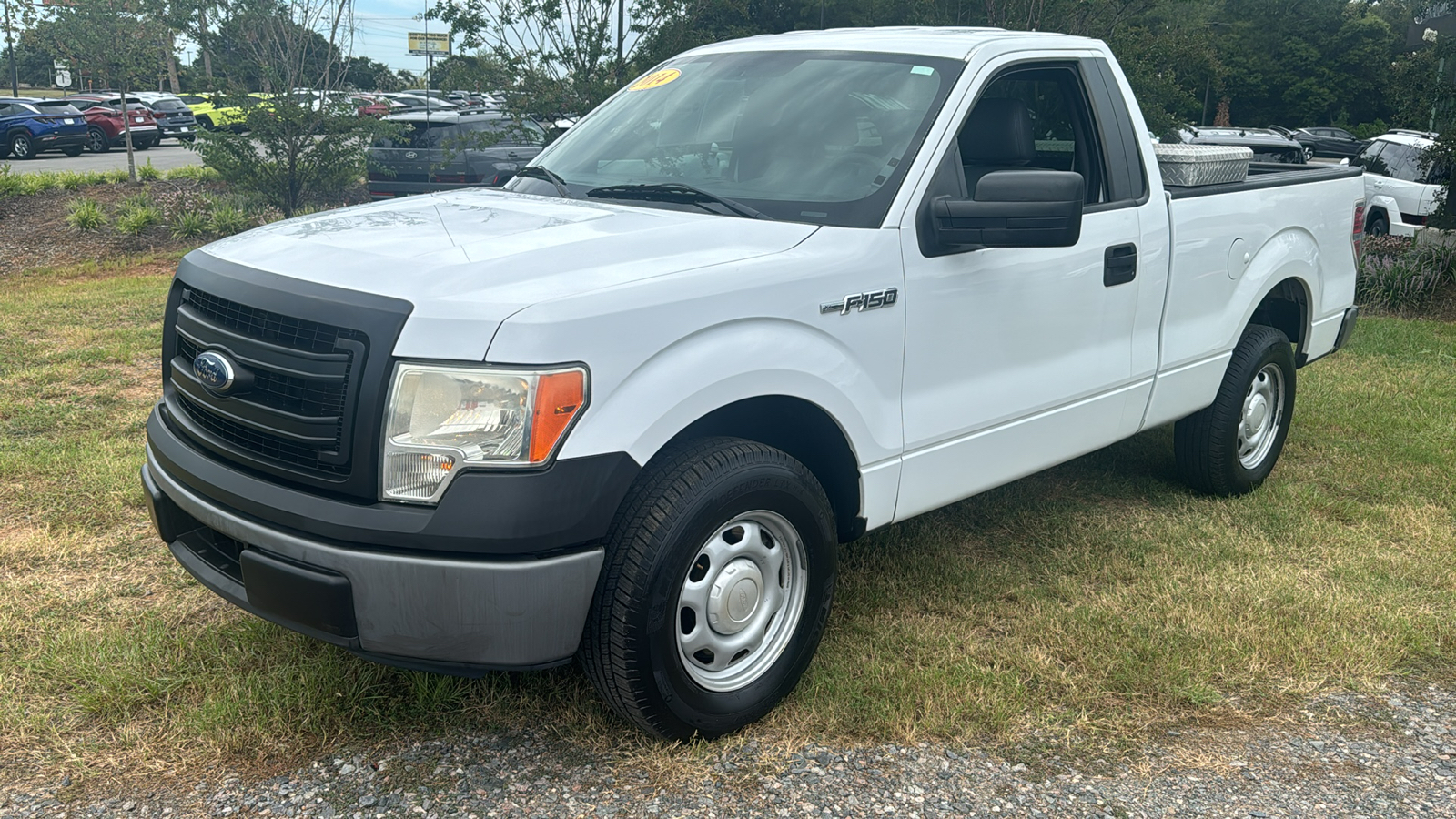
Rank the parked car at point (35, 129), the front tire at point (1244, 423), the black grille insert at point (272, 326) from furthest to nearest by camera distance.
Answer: the parked car at point (35, 129) < the front tire at point (1244, 423) < the black grille insert at point (272, 326)

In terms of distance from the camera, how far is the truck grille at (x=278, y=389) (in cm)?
275

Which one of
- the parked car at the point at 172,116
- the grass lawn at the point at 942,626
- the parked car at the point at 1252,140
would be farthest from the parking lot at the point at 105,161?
the grass lawn at the point at 942,626

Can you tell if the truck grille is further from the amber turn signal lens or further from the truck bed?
the truck bed

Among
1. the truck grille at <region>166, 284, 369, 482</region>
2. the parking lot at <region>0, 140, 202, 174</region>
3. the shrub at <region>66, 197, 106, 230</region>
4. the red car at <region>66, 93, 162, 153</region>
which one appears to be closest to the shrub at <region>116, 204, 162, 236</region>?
the shrub at <region>66, 197, 106, 230</region>

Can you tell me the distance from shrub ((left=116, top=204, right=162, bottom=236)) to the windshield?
1196 cm

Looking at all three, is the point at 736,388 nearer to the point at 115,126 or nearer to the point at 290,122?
the point at 290,122

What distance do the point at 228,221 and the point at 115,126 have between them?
21380 mm

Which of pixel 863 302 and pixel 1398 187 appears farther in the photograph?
pixel 1398 187

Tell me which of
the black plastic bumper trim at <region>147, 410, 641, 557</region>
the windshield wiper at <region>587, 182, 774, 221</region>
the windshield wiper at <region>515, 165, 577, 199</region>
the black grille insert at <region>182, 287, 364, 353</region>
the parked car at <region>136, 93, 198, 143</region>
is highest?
the parked car at <region>136, 93, 198, 143</region>

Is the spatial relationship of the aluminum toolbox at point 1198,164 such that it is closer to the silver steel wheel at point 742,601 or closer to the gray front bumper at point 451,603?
the silver steel wheel at point 742,601

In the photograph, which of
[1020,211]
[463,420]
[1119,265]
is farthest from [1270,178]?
[463,420]

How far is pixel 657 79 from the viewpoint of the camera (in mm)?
4539

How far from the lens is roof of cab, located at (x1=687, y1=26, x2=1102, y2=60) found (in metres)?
4.02

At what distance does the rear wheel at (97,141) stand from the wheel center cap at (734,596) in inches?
1319
